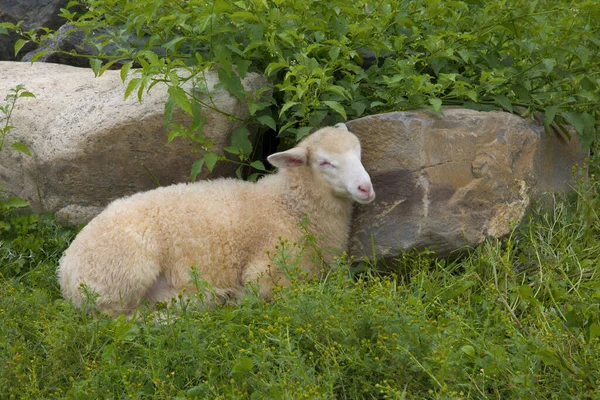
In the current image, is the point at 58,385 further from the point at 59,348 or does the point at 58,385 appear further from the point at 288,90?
the point at 288,90

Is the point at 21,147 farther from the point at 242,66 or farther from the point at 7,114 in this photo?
the point at 242,66

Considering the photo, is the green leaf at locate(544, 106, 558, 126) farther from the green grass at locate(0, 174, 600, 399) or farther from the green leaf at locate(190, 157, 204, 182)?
the green leaf at locate(190, 157, 204, 182)

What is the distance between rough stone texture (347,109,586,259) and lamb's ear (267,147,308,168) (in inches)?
19.5

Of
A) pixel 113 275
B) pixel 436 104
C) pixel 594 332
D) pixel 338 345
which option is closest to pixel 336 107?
pixel 436 104

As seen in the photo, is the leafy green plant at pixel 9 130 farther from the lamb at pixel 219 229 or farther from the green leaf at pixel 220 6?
the green leaf at pixel 220 6

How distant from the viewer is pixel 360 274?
194 inches

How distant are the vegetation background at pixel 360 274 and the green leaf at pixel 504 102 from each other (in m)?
0.01

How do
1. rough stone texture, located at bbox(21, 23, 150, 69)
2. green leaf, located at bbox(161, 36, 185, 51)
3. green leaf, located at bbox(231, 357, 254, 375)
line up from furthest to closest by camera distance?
rough stone texture, located at bbox(21, 23, 150, 69) < green leaf, located at bbox(161, 36, 185, 51) < green leaf, located at bbox(231, 357, 254, 375)

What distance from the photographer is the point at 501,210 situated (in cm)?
514

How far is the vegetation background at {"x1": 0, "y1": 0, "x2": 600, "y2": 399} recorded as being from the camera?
359cm

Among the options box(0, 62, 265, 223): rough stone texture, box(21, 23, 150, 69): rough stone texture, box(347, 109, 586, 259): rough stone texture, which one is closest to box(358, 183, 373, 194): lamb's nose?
box(347, 109, 586, 259): rough stone texture

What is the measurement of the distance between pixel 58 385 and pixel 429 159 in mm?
2844

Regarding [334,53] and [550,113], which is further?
[550,113]

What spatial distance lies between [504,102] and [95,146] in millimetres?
3138
